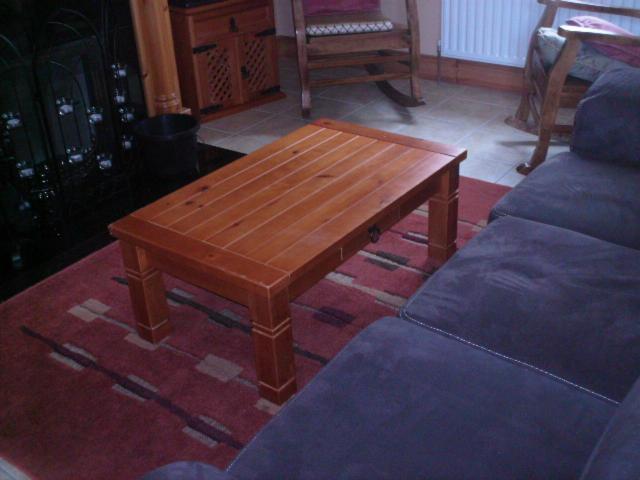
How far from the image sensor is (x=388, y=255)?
2.58 metres

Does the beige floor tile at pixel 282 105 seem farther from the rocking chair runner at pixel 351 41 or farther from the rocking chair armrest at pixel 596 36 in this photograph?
the rocking chair armrest at pixel 596 36

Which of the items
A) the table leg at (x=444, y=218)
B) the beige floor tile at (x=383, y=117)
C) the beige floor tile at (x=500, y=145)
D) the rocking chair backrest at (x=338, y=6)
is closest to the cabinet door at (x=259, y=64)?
the rocking chair backrest at (x=338, y=6)

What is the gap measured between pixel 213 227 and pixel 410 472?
0.95 m

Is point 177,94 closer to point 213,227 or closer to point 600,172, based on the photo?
point 213,227

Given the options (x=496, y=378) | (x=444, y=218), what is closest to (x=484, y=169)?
(x=444, y=218)

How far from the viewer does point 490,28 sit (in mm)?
3865

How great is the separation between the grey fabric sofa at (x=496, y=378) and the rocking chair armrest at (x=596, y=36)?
966 mm

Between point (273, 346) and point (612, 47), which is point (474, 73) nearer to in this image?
point (612, 47)

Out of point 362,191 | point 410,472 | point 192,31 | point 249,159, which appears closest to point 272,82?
point 192,31

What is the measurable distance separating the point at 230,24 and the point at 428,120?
1097mm

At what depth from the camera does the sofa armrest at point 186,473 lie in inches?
41.5

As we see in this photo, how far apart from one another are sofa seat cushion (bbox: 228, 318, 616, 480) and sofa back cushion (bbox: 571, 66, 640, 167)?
42.4 inches

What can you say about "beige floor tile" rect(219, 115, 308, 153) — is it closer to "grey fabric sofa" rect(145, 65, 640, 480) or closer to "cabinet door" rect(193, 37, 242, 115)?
"cabinet door" rect(193, 37, 242, 115)

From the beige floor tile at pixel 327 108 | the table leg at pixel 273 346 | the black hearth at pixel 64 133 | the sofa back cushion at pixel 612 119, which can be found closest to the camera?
the table leg at pixel 273 346
